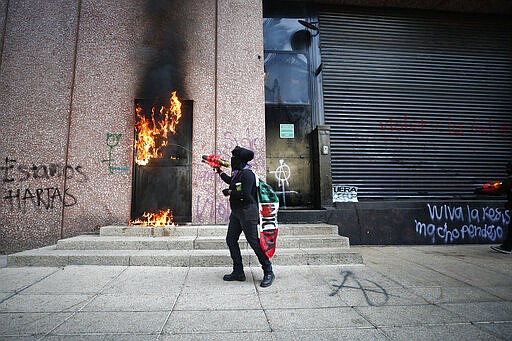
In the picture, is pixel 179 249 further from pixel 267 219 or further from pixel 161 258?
pixel 267 219

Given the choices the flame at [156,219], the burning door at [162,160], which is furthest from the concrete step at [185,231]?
the burning door at [162,160]

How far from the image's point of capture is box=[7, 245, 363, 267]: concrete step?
4.38 meters

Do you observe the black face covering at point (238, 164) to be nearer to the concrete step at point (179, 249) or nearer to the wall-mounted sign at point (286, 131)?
the concrete step at point (179, 249)

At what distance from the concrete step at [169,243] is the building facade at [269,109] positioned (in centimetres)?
106

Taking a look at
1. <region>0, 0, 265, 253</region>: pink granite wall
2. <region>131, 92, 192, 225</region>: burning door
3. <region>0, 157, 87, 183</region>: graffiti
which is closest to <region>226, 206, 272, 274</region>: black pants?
<region>0, 0, 265, 253</region>: pink granite wall

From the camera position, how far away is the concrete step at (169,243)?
486 centimetres

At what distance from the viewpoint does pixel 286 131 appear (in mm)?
7387

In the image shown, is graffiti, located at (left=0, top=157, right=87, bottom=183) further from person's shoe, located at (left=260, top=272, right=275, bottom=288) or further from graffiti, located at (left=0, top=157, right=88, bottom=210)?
person's shoe, located at (left=260, top=272, right=275, bottom=288)

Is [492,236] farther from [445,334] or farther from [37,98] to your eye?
[37,98]

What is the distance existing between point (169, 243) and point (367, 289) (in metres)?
3.55

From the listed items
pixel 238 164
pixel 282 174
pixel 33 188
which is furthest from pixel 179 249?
pixel 33 188

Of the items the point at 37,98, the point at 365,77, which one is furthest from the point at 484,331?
the point at 37,98

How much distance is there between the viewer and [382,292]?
11.1 ft

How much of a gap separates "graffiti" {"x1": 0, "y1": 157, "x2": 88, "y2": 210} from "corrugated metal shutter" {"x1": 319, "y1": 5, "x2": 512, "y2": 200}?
6907 millimetres
